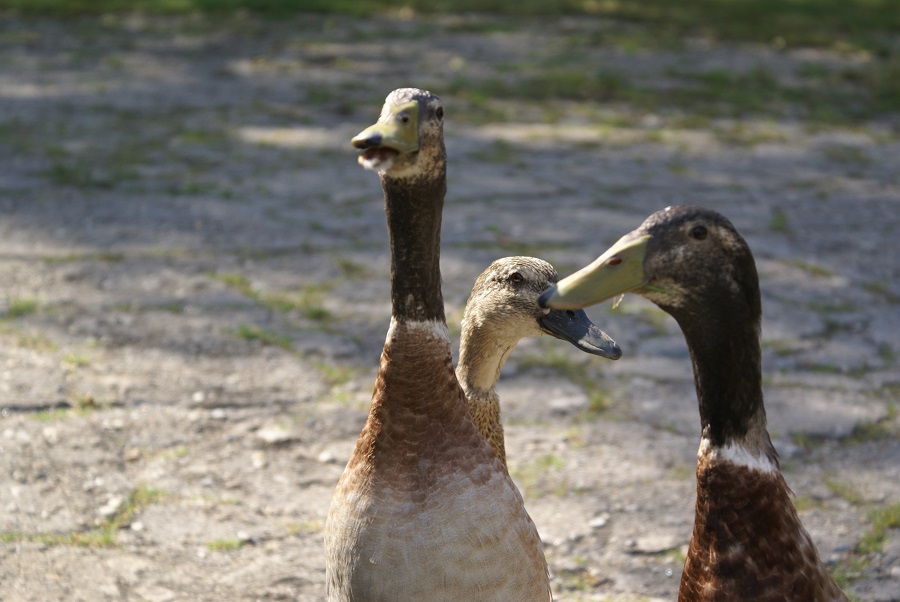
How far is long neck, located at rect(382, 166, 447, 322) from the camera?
2307mm

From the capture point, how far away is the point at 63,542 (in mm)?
Result: 3232

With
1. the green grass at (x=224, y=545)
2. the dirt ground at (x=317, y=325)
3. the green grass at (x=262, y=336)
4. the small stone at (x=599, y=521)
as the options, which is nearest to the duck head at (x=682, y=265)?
the dirt ground at (x=317, y=325)

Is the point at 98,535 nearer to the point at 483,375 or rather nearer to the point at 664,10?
the point at 483,375

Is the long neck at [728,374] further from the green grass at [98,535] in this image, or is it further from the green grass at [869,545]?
the green grass at [98,535]

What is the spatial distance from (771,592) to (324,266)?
3.46m

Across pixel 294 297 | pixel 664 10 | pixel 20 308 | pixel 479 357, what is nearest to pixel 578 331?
pixel 479 357

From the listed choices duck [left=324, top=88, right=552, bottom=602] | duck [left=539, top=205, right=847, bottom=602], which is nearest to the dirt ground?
duck [left=324, top=88, right=552, bottom=602]

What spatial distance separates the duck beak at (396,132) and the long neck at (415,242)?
11 cm

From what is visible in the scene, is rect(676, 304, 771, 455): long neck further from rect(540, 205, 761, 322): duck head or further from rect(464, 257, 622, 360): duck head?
rect(464, 257, 622, 360): duck head

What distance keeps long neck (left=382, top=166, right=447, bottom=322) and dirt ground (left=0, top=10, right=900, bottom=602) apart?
1.11 m

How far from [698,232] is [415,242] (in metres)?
0.65

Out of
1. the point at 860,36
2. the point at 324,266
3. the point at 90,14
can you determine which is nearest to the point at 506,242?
the point at 324,266

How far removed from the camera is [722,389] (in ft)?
6.88

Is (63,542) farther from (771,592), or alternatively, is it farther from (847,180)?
(847,180)
